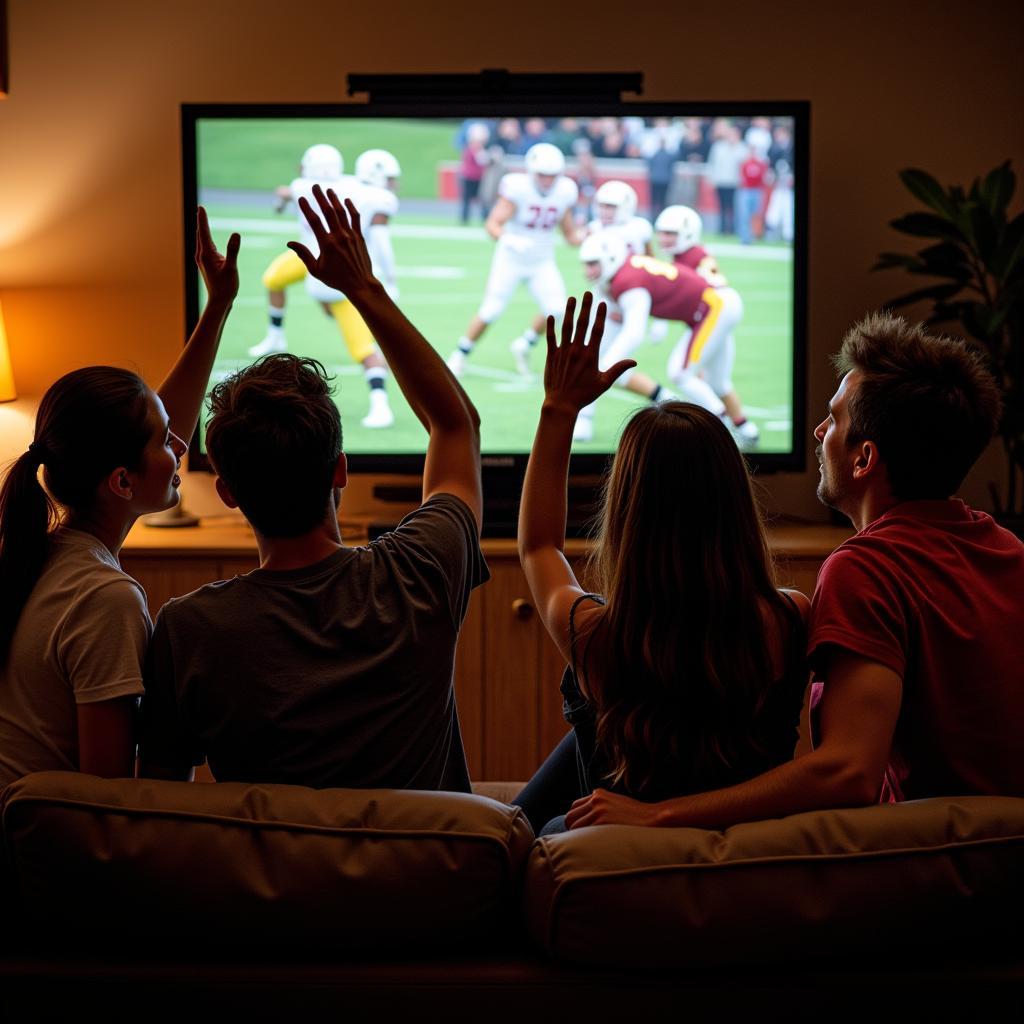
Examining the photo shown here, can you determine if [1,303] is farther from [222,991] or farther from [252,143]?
[222,991]

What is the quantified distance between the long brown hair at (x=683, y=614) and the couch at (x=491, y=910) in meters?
0.27

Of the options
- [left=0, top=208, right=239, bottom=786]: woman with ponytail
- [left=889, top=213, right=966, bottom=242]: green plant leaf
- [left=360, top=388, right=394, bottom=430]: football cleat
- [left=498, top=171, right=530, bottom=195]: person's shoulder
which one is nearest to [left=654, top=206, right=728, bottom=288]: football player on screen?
[left=498, top=171, right=530, bottom=195]: person's shoulder

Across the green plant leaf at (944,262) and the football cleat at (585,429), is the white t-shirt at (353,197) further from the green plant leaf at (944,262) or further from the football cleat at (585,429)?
the green plant leaf at (944,262)

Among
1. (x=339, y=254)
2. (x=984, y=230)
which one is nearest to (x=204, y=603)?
(x=339, y=254)

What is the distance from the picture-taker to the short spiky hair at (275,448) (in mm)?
1432

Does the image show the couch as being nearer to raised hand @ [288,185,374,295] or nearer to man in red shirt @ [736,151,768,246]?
raised hand @ [288,185,374,295]

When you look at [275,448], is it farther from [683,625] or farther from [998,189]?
[998,189]

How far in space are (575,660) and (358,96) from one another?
286 centimetres

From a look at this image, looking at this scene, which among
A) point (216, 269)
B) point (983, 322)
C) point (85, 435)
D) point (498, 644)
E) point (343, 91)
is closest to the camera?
point (85, 435)

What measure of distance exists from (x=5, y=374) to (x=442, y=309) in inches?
52.4

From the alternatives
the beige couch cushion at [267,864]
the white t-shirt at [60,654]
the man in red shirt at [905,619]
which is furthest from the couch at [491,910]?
the white t-shirt at [60,654]

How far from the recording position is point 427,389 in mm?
1647

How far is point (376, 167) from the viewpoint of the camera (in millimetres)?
3602

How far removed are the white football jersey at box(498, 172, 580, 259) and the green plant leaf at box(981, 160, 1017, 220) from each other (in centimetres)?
116
